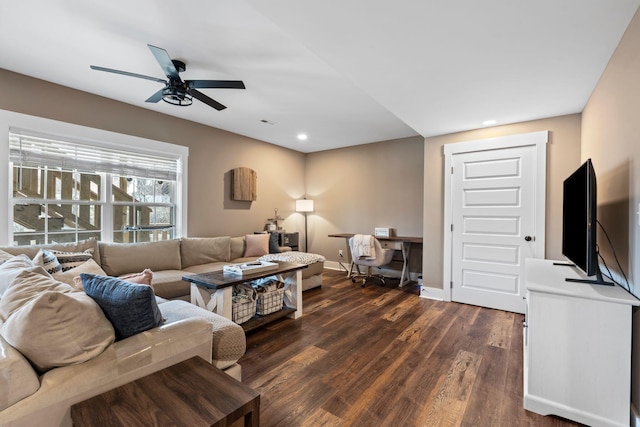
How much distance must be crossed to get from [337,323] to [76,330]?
7.66ft

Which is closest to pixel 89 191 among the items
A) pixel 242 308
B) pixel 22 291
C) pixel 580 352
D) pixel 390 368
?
pixel 242 308

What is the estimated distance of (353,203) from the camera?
5766 millimetres

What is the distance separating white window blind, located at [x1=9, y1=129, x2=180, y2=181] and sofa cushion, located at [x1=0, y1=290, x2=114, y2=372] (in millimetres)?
2777

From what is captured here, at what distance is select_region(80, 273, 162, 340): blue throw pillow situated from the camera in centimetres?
131

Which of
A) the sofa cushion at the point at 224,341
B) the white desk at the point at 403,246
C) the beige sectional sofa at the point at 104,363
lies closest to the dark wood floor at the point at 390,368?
the sofa cushion at the point at 224,341

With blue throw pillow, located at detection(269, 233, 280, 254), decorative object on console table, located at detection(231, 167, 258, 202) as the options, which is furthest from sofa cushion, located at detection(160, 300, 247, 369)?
decorative object on console table, located at detection(231, 167, 258, 202)

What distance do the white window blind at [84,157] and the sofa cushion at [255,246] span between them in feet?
4.70

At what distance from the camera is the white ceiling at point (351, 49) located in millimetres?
1613

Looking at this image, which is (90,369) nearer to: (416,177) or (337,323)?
(337,323)

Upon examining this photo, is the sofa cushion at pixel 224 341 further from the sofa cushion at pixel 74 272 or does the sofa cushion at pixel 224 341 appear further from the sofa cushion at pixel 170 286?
the sofa cushion at pixel 170 286

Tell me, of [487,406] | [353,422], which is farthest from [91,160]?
[487,406]

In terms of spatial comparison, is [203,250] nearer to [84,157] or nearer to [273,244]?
[273,244]

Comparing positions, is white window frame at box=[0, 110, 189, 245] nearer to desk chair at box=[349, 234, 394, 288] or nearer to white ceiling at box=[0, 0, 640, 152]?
white ceiling at box=[0, 0, 640, 152]

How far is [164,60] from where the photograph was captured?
216 centimetres
